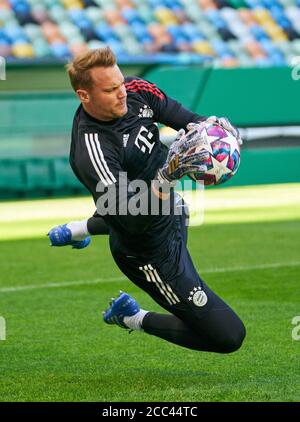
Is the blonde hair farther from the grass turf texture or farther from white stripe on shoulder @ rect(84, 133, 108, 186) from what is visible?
the grass turf texture

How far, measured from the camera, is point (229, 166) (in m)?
5.33

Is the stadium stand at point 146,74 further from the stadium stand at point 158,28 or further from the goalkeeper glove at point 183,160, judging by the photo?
the goalkeeper glove at point 183,160

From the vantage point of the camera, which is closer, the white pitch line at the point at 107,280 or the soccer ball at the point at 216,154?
the soccer ball at the point at 216,154

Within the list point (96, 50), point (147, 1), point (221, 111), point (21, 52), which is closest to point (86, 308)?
point (96, 50)

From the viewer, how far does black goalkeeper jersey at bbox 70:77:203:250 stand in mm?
5371

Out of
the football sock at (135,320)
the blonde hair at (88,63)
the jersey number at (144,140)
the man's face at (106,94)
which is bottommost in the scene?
the football sock at (135,320)

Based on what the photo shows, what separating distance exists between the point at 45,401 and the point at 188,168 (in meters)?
1.65

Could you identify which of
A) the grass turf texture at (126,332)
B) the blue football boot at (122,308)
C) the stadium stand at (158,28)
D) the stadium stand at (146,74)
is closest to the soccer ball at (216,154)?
the grass turf texture at (126,332)

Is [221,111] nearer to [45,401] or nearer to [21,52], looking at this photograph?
[21,52]

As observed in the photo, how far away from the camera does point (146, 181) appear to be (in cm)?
582

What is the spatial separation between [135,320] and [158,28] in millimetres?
17846

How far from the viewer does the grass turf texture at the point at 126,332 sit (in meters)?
5.89

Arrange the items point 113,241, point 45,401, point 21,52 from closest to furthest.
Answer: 1. point 45,401
2. point 113,241
3. point 21,52

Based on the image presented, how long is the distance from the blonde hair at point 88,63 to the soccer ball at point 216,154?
69 centimetres
